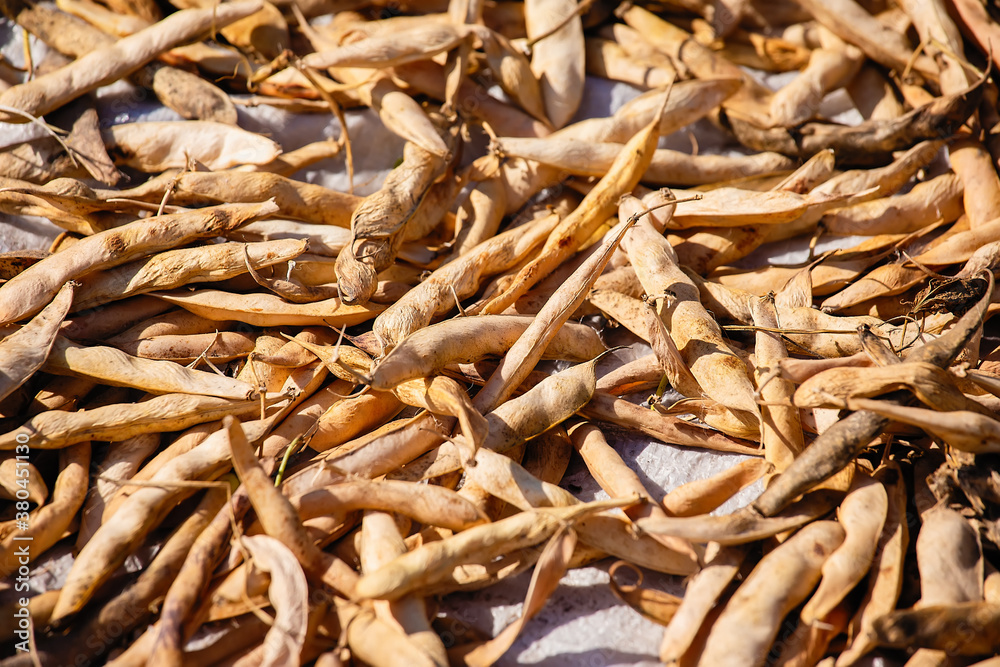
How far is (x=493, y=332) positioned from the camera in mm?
2664

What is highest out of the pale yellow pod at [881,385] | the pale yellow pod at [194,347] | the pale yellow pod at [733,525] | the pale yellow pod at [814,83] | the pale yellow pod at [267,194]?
the pale yellow pod at [814,83]

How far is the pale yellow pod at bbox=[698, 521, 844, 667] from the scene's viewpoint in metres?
1.87

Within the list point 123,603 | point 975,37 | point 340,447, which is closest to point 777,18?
point 975,37

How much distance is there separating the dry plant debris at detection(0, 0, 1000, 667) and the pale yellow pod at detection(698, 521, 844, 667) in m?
0.01

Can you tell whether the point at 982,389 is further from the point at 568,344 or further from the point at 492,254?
the point at 492,254

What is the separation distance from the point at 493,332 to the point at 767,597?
1.34 meters

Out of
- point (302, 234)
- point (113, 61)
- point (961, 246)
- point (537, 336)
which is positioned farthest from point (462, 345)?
point (113, 61)

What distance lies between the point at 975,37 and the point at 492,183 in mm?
2748

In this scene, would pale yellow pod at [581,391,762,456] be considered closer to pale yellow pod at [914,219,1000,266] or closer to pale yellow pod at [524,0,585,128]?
pale yellow pod at [914,219,1000,266]

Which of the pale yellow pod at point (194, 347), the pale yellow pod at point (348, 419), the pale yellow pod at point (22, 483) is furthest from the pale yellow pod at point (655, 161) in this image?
the pale yellow pod at point (22, 483)

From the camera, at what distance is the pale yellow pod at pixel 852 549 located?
Answer: 1.97m

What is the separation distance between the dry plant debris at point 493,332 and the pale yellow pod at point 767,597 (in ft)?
Answer: 0.03

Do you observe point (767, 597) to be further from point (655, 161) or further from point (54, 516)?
point (54, 516)

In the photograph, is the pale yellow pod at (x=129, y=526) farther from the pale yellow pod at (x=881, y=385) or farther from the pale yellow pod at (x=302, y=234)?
the pale yellow pod at (x=881, y=385)
